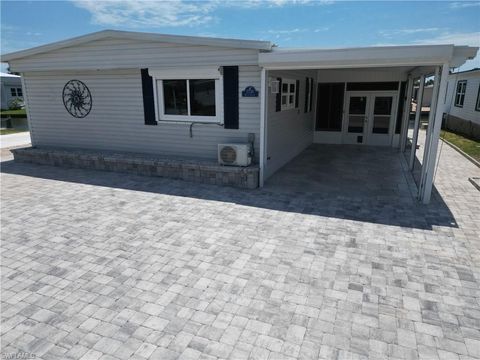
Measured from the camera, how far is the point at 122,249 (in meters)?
4.64

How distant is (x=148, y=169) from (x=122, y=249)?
3.85m

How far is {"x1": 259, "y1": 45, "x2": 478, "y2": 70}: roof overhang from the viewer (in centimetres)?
539

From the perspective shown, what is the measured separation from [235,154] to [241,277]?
383cm

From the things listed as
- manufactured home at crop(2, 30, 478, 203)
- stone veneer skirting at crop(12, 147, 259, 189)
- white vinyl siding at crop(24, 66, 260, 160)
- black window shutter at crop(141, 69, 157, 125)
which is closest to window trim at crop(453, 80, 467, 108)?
manufactured home at crop(2, 30, 478, 203)

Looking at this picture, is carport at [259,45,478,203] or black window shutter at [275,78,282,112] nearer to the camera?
carport at [259,45,478,203]

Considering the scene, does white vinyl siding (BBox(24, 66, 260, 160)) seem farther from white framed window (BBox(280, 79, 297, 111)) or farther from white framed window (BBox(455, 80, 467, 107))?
white framed window (BBox(455, 80, 467, 107))

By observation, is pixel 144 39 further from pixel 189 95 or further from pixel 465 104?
pixel 465 104

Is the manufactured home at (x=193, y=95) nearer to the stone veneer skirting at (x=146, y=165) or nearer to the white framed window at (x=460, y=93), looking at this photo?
the stone veneer skirting at (x=146, y=165)

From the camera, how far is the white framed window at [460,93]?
17.4 m

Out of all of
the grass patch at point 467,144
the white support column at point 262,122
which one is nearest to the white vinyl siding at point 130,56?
the white support column at point 262,122

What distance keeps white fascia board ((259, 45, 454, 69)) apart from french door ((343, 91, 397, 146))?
6.79 metres

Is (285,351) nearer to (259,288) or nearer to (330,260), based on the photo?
(259,288)

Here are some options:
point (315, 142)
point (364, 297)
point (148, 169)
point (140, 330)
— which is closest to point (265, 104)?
point (148, 169)

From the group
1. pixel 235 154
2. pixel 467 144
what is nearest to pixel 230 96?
pixel 235 154
